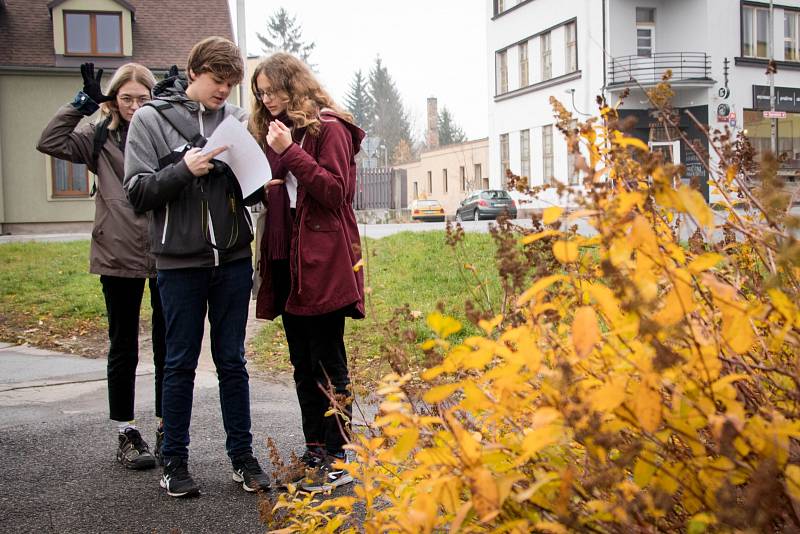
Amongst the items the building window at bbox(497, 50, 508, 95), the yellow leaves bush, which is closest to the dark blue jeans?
the yellow leaves bush

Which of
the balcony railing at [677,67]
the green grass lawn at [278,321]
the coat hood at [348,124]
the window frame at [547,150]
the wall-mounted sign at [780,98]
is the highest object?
the balcony railing at [677,67]

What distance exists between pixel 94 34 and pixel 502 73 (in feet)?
60.0

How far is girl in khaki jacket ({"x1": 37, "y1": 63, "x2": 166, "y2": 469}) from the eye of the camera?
14.2 feet

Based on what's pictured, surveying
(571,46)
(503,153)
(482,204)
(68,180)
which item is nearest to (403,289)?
(68,180)

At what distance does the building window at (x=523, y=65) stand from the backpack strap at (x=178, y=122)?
3345 centimetres

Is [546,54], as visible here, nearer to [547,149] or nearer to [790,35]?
[547,149]

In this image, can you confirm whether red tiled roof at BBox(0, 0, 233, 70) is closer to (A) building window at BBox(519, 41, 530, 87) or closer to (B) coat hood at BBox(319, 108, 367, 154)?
(A) building window at BBox(519, 41, 530, 87)

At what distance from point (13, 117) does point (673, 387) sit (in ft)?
93.2

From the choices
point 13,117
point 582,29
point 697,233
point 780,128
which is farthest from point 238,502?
point 780,128

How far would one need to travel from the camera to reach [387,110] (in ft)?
303

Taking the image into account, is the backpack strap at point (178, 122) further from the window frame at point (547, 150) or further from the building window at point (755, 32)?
the building window at point (755, 32)

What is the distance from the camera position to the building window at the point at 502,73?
37.8 meters

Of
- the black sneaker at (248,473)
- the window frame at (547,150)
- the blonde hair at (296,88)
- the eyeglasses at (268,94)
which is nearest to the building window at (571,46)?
the window frame at (547,150)

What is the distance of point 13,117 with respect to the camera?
2634cm
